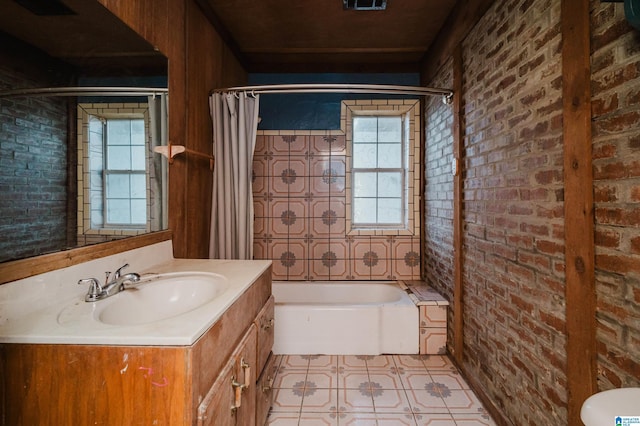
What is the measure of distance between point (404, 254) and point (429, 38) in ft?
6.41

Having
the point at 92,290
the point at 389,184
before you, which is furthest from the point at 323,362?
the point at 389,184

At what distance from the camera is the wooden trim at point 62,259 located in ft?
2.91

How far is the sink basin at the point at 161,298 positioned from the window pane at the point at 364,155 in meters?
2.18

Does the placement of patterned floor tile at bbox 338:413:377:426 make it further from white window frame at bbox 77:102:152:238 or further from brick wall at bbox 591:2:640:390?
white window frame at bbox 77:102:152:238

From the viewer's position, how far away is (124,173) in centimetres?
138

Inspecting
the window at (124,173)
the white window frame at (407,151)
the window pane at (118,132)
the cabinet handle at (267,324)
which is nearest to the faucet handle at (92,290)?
the window at (124,173)

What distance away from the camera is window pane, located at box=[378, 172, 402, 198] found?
3199 mm

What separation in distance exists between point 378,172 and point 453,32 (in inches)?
53.5

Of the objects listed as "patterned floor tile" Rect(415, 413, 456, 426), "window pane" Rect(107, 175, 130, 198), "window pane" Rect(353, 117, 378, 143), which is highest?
"window pane" Rect(353, 117, 378, 143)

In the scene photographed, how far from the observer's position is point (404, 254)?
3.05 m

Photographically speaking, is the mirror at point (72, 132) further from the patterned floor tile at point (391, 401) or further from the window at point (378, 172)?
the window at point (378, 172)

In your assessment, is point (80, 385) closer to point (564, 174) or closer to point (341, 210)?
point (564, 174)

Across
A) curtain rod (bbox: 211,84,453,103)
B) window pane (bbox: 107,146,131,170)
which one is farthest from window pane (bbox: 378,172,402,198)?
window pane (bbox: 107,146,131,170)

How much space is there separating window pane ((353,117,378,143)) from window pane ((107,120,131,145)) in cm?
222
